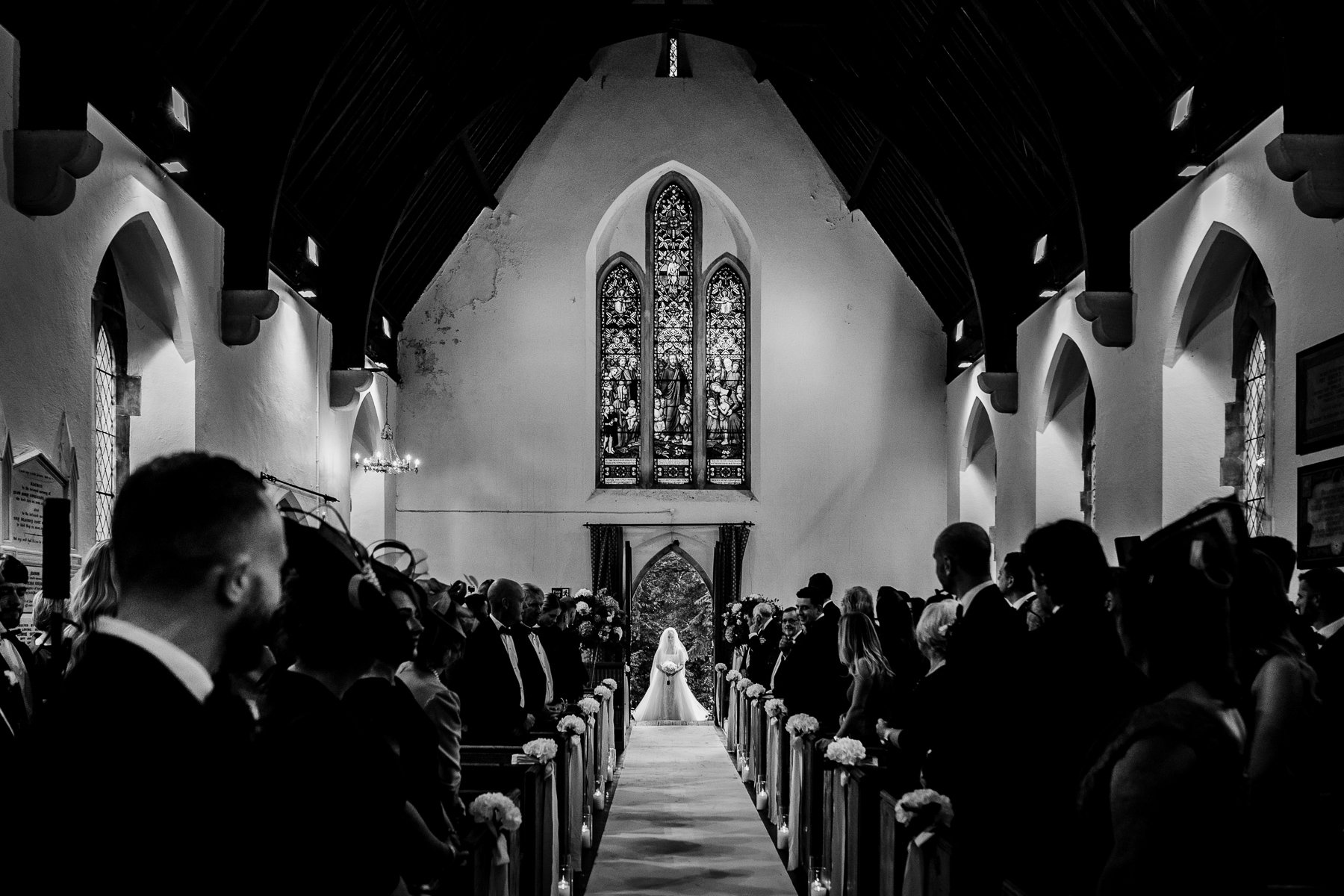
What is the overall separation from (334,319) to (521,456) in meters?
4.24

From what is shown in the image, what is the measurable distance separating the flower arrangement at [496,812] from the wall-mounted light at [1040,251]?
9.34m

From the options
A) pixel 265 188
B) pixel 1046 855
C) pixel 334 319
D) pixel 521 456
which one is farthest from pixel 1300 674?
pixel 521 456

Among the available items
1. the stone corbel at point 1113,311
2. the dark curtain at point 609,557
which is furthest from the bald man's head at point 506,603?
the dark curtain at point 609,557

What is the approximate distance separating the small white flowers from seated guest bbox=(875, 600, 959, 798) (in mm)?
1209

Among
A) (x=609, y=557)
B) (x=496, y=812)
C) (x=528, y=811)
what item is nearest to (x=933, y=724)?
(x=496, y=812)

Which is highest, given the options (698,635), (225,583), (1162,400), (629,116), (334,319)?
(629,116)

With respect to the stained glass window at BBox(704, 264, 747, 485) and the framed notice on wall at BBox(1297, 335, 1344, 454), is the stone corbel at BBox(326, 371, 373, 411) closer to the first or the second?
the stained glass window at BBox(704, 264, 747, 485)

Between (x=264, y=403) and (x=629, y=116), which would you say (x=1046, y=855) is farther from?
(x=629, y=116)

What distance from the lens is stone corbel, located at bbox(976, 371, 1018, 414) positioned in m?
13.2

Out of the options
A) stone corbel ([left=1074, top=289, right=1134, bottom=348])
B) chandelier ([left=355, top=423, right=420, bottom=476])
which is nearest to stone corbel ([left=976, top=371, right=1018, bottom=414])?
stone corbel ([left=1074, top=289, right=1134, bottom=348])

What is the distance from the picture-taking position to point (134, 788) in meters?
1.39

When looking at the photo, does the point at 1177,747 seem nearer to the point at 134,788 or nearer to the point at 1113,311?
the point at 134,788

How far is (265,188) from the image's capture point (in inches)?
385

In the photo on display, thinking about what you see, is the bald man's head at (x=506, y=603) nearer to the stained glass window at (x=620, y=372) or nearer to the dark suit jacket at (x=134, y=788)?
the dark suit jacket at (x=134, y=788)
